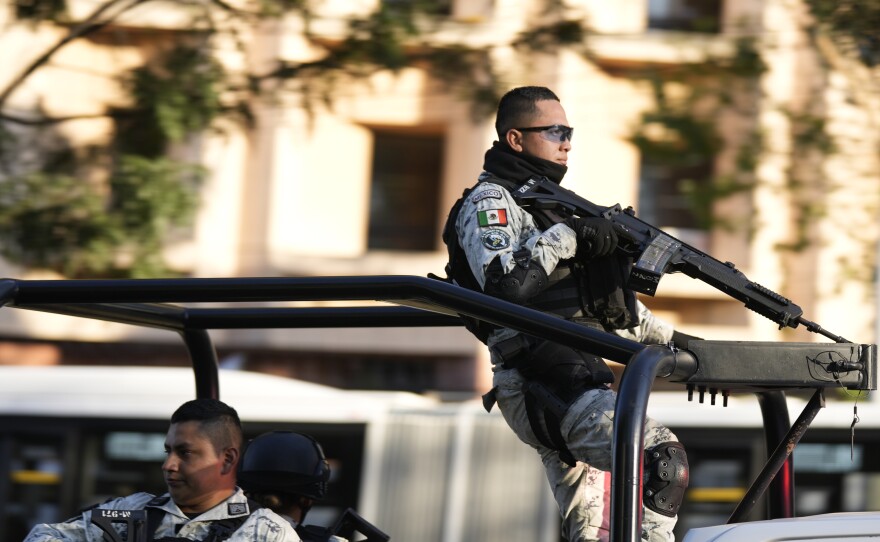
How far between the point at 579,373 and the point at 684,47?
7.11 metres

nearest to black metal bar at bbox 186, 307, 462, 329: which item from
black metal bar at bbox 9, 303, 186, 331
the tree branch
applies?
black metal bar at bbox 9, 303, 186, 331

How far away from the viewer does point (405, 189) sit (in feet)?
52.4

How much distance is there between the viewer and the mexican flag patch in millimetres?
3451

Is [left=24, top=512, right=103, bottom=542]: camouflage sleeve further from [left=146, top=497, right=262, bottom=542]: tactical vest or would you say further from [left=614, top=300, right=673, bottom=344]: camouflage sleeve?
[left=614, top=300, right=673, bottom=344]: camouflage sleeve

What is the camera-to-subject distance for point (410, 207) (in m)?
15.9

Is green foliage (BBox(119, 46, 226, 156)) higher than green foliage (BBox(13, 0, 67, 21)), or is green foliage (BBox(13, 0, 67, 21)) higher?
green foliage (BBox(13, 0, 67, 21))

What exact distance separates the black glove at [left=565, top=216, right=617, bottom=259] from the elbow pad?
13cm

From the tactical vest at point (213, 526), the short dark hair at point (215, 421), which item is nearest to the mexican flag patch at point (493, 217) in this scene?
the short dark hair at point (215, 421)

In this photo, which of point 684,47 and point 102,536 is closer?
point 102,536

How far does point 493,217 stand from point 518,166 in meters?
0.22

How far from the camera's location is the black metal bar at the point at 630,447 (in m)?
2.72

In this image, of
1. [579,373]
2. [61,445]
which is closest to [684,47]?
[61,445]

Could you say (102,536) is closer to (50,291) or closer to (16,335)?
(50,291)

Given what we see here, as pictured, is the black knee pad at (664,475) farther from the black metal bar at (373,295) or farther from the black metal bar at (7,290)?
the black metal bar at (7,290)
